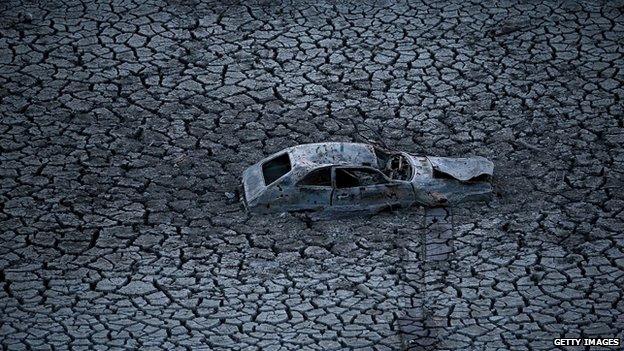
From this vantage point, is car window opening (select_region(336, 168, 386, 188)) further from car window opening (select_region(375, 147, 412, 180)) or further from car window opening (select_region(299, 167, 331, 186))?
car window opening (select_region(375, 147, 412, 180))

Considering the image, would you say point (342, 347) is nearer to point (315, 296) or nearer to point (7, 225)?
point (315, 296)

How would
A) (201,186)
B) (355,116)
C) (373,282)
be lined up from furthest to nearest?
(355,116), (201,186), (373,282)

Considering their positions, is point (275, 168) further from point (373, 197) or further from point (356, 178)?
point (373, 197)

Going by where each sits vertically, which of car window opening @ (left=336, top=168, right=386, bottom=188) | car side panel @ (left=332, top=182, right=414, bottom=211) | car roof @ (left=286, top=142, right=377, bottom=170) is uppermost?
car roof @ (left=286, top=142, right=377, bottom=170)

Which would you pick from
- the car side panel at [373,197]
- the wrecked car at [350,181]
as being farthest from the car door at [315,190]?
the car side panel at [373,197]

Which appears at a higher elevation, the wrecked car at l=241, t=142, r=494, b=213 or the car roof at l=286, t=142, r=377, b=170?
the car roof at l=286, t=142, r=377, b=170

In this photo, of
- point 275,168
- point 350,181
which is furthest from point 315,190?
point 275,168

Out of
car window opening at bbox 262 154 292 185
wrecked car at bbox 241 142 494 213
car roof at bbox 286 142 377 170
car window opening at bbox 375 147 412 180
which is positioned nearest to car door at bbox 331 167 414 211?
wrecked car at bbox 241 142 494 213

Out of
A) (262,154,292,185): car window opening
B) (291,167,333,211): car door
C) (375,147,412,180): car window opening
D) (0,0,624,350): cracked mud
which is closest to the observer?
(0,0,624,350): cracked mud

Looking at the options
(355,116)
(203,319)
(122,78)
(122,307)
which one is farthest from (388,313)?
(122,78)
